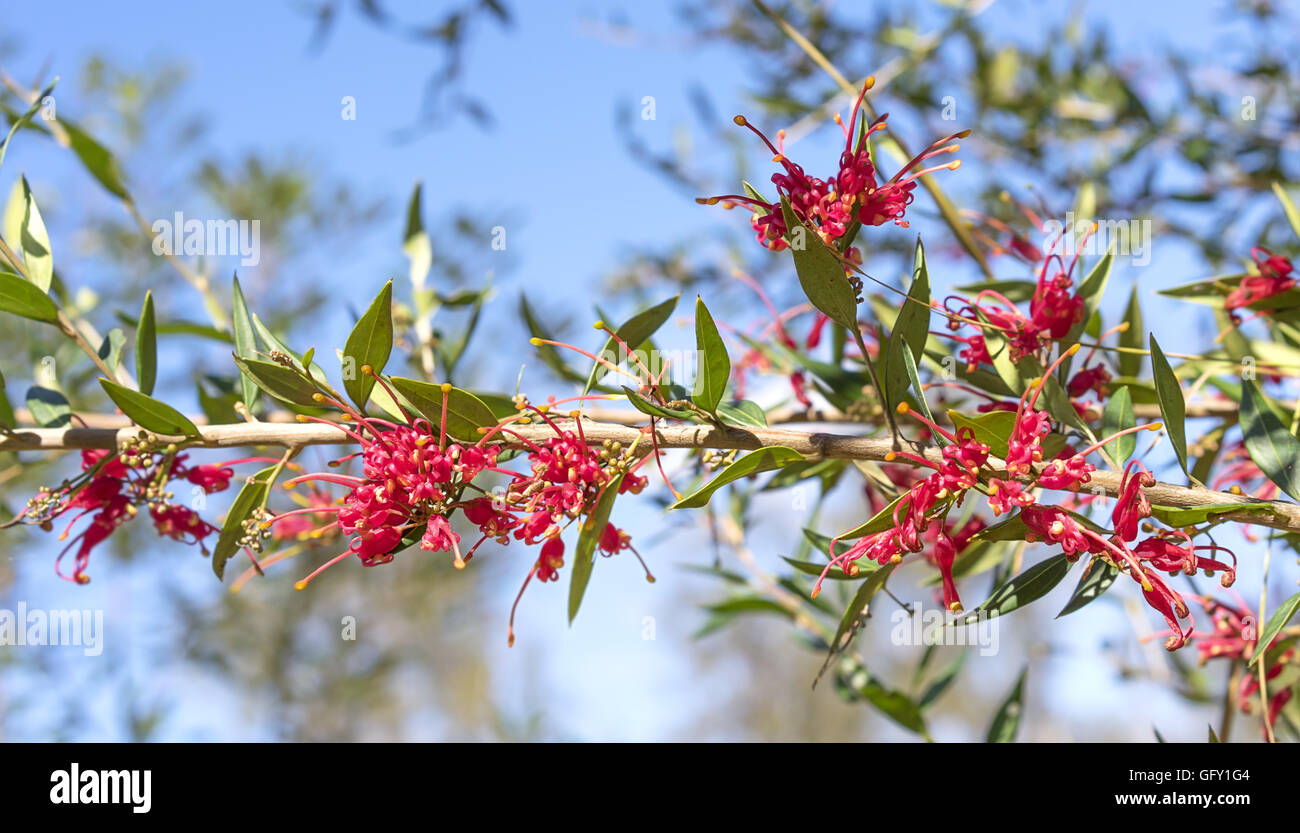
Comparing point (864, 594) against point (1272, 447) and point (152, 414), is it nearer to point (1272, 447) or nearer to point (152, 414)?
point (1272, 447)

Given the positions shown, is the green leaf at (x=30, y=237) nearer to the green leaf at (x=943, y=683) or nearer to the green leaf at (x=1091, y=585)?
the green leaf at (x=1091, y=585)

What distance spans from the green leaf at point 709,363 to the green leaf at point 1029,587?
0.32m

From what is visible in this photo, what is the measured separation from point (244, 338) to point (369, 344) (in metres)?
0.26

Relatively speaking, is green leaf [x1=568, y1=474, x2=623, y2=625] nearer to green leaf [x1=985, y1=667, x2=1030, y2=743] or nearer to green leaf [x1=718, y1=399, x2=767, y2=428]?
green leaf [x1=718, y1=399, x2=767, y2=428]

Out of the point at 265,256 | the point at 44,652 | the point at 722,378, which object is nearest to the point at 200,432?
the point at 722,378

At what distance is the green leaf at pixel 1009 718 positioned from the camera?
4.43 ft

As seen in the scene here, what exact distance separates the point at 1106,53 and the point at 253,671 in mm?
5554

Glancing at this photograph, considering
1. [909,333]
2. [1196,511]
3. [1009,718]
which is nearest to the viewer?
[1196,511]

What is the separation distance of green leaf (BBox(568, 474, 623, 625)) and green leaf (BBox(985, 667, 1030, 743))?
747mm

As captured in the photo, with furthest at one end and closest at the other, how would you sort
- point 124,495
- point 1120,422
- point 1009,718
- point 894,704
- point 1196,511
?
point 894,704 < point 1009,718 < point 124,495 < point 1120,422 < point 1196,511

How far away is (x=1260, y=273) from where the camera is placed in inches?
44.9

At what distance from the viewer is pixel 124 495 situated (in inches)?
39.5

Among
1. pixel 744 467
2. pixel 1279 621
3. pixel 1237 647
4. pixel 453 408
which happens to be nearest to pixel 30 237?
pixel 453 408
